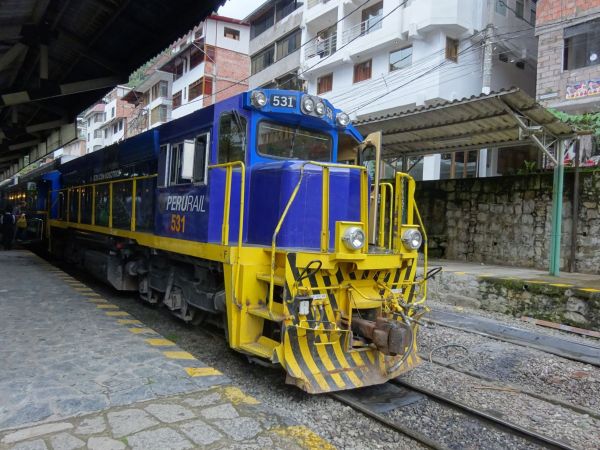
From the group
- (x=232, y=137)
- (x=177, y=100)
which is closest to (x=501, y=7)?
(x=232, y=137)

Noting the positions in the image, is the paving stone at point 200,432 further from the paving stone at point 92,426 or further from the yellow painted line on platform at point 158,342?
the yellow painted line on platform at point 158,342

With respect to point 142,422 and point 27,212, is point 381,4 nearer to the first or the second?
point 27,212

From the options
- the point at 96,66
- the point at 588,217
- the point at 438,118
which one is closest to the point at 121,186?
the point at 96,66

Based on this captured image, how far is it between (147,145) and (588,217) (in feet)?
30.4

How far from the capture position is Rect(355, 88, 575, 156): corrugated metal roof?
888cm

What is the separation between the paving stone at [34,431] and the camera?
287 cm

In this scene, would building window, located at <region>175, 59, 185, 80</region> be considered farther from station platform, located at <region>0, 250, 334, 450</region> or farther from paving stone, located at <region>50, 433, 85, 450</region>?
paving stone, located at <region>50, 433, 85, 450</region>

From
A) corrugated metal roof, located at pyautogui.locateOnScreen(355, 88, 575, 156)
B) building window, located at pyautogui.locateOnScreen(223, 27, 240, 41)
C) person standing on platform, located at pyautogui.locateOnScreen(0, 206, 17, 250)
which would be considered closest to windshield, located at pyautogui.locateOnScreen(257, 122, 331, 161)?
corrugated metal roof, located at pyautogui.locateOnScreen(355, 88, 575, 156)

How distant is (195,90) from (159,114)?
5564 millimetres

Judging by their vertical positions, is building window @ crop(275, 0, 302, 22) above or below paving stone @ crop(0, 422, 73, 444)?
above

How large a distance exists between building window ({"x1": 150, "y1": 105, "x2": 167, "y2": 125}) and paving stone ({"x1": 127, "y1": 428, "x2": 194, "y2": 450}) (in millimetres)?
36270

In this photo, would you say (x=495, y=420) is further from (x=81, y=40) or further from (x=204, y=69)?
(x=204, y=69)

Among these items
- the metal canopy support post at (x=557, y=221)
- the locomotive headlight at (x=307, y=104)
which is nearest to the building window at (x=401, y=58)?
the metal canopy support post at (x=557, y=221)

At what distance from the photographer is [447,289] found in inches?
389
